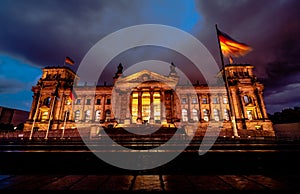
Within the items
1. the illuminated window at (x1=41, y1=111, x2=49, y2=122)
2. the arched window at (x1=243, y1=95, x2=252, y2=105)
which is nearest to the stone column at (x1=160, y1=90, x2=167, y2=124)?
the arched window at (x1=243, y1=95, x2=252, y2=105)

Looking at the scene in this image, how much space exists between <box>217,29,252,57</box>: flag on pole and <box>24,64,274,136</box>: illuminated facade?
28.4m

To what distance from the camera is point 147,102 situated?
150ft

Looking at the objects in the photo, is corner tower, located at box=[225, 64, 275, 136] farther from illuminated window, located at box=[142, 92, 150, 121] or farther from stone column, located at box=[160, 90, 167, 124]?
illuminated window, located at box=[142, 92, 150, 121]

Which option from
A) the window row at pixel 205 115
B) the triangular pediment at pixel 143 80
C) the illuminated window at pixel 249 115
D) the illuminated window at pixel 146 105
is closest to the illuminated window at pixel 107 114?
the triangular pediment at pixel 143 80

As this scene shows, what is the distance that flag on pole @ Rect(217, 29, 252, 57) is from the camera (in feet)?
44.7

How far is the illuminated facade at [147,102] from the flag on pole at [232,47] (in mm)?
28380

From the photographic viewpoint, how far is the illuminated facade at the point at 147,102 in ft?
144

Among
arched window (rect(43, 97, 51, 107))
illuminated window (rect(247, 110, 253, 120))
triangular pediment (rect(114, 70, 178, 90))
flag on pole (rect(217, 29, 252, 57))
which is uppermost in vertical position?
triangular pediment (rect(114, 70, 178, 90))

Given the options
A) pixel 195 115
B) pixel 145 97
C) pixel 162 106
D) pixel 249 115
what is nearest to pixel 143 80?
pixel 145 97

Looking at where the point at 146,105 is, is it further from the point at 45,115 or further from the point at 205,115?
the point at 45,115

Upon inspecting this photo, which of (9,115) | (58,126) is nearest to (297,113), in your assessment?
(58,126)

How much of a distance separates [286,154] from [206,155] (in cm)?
211

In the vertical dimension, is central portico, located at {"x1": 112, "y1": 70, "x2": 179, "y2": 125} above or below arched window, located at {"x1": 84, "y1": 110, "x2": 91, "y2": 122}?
above

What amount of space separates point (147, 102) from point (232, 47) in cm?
3319
